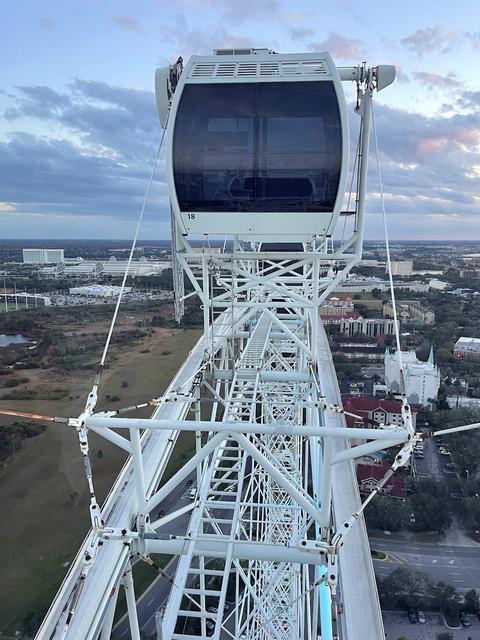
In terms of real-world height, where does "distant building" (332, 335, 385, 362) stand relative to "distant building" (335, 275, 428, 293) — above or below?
below

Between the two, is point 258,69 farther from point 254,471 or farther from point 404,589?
point 404,589

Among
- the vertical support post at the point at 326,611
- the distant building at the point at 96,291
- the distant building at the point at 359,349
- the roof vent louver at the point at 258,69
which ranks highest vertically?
the roof vent louver at the point at 258,69

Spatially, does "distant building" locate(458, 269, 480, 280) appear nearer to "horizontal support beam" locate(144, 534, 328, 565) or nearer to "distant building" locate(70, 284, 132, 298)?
"distant building" locate(70, 284, 132, 298)

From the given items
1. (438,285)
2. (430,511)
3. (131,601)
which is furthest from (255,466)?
(438,285)

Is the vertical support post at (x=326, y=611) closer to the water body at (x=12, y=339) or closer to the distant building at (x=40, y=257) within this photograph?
the water body at (x=12, y=339)

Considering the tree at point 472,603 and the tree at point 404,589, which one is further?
the tree at point 404,589

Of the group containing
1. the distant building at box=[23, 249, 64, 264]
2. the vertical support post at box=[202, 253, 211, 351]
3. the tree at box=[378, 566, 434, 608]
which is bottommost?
the tree at box=[378, 566, 434, 608]

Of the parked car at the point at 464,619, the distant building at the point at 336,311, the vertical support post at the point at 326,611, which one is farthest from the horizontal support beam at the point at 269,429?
the distant building at the point at 336,311

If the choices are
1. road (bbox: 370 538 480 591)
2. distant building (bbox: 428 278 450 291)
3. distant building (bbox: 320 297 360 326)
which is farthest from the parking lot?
distant building (bbox: 428 278 450 291)
